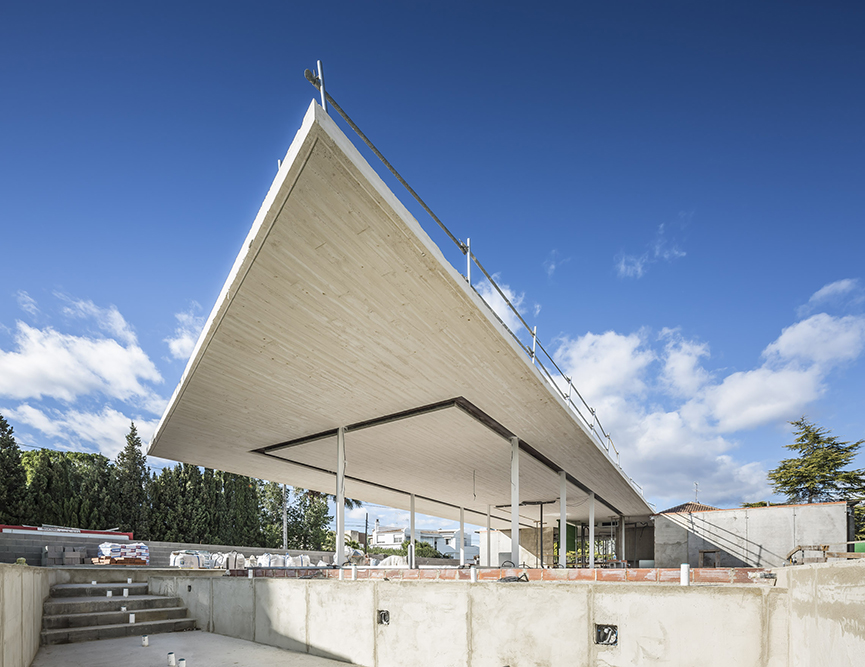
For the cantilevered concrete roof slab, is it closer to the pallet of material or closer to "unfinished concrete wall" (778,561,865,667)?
the pallet of material

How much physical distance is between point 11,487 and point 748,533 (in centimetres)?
3691

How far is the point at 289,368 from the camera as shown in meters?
10.0

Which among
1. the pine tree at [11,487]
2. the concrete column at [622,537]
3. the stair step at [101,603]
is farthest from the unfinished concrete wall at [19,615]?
the concrete column at [622,537]

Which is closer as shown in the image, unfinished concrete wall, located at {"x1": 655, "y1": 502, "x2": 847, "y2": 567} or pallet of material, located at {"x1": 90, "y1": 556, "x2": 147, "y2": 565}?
pallet of material, located at {"x1": 90, "y1": 556, "x2": 147, "y2": 565}

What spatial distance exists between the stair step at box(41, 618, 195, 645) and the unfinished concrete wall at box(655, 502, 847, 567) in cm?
2186

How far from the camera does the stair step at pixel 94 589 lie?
33.7 feet

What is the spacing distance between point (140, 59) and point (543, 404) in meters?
10.6

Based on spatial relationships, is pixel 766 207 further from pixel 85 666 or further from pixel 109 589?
pixel 109 589

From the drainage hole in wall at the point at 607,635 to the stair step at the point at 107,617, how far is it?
340 inches

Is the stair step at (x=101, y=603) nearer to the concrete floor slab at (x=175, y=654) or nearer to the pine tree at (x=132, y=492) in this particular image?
the concrete floor slab at (x=175, y=654)

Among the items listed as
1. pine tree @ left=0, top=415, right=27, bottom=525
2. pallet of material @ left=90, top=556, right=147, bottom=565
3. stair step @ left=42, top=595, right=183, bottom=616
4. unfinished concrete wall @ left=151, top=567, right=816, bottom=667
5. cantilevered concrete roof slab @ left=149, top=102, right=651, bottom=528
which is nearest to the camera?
unfinished concrete wall @ left=151, top=567, right=816, bottom=667

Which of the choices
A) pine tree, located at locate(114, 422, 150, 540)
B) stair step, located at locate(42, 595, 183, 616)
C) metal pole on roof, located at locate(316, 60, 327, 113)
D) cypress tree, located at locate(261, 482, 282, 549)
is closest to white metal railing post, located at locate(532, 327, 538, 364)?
metal pole on roof, located at locate(316, 60, 327, 113)

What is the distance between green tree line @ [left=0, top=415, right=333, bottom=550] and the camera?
2839cm

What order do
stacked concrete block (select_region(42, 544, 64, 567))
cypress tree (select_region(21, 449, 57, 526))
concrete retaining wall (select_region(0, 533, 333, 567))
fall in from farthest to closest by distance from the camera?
cypress tree (select_region(21, 449, 57, 526)) → stacked concrete block (select_region(42, 544, 64, 567)) → concrete retaining wall (select_region(0, 533, 333, 567))
